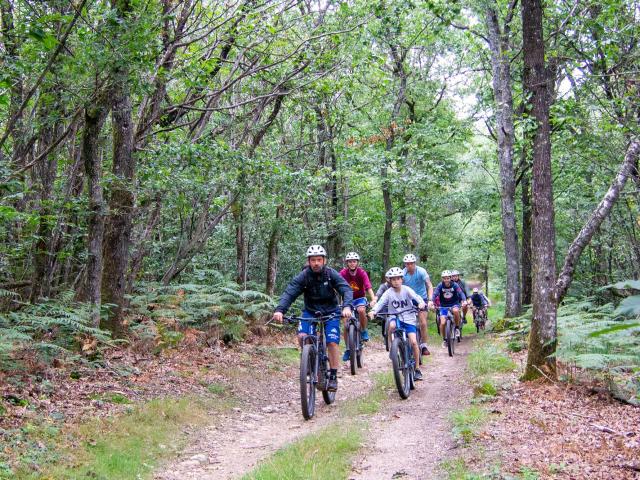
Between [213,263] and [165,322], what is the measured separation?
8157mm

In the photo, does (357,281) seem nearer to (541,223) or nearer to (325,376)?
(325,376)

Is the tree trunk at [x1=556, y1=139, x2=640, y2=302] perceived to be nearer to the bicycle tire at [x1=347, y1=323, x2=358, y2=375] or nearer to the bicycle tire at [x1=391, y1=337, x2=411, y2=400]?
the bicycle tire at [x1=391, y1=337, x2=411, y2=400]

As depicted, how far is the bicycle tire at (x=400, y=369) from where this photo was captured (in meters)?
8.76

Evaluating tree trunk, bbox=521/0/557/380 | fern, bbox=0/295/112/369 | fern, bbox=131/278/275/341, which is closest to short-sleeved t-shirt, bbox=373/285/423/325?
tree trunk, bbox=521/0/557/380

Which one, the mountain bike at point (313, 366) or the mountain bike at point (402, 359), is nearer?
the mountain bike at point (313, 366)

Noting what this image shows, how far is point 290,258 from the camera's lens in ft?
66.1

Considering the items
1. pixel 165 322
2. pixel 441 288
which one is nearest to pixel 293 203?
pixel 441 288

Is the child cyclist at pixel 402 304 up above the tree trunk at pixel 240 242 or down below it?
below

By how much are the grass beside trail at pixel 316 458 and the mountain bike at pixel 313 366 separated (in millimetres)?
1021

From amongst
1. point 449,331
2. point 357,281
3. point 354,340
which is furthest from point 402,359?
point 449,331

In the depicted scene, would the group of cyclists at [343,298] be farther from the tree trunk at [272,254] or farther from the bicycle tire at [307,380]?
the tree trunk at [272,254]

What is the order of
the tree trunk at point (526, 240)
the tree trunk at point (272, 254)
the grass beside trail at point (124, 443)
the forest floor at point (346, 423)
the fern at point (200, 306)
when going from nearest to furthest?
the forest floor at point (346, 423) < the grass beside trail at point (124, 443) < the fern at point (200, 306) < the tree trunk at point (272, 254) < the tree trunk at point (526, 240)

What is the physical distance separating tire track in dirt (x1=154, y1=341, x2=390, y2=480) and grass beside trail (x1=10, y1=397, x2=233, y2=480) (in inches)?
9.9

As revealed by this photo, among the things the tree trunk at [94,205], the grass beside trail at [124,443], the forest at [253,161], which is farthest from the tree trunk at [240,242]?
the grass beside trail at [124,443]
